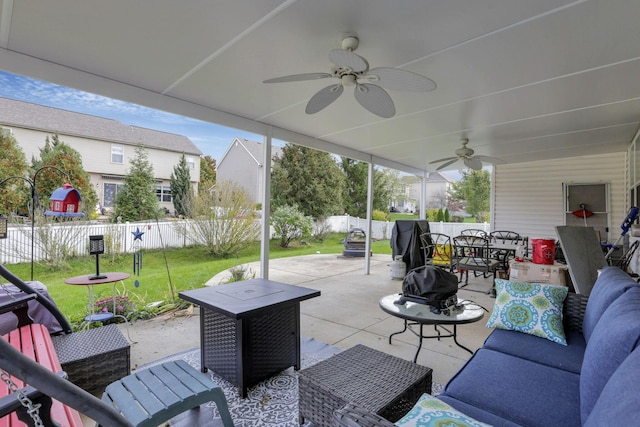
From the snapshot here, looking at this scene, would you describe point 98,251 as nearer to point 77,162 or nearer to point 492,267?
point 77,162

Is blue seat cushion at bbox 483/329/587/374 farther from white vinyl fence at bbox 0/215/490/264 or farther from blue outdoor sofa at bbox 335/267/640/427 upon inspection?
white vinyl fence at bbox 0/215/490/264

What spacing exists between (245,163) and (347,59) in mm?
13212

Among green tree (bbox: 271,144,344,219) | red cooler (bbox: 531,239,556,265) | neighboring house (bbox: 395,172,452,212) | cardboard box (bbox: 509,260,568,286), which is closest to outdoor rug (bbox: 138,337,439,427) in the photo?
cardboard box (bbox: 509,260,568,286)

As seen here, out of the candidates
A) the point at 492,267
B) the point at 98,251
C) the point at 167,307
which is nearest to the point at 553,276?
the point at 492,267

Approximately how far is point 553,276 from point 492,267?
116 cm

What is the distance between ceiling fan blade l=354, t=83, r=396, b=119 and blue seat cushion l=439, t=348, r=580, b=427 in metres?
2.01

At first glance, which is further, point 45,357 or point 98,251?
point 98,251

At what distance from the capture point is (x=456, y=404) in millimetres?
1547

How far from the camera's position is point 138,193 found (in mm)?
6426

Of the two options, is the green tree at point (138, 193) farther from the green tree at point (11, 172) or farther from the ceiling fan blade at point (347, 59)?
the ceiling fan blade at point (347, 59)

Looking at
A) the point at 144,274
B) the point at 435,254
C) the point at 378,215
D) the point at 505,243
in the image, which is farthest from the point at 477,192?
the point at 144,274

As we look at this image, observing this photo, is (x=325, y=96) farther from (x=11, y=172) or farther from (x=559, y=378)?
(x=11, y=172)

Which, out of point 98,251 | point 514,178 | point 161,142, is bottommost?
point 98,251

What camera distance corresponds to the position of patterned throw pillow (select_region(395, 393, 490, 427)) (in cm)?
112
